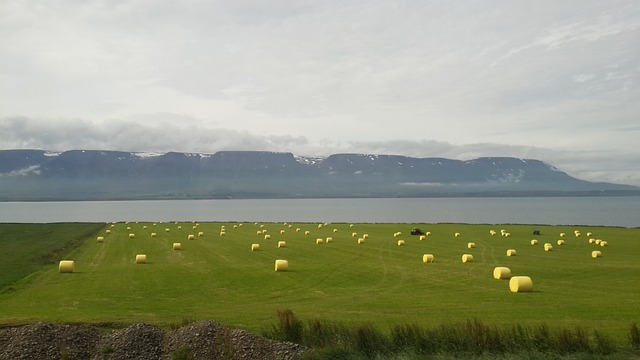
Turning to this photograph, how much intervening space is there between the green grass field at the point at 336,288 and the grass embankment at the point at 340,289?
5 centimetres

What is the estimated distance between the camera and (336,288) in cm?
3189

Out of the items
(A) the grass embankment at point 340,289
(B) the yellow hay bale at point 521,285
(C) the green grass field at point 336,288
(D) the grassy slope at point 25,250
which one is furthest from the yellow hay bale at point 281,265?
(D) the grassy slope at point 25,250

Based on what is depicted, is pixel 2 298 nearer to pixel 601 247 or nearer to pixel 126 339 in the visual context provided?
pixel 126 339

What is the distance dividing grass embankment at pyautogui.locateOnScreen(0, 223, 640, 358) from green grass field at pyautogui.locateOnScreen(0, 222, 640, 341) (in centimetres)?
5

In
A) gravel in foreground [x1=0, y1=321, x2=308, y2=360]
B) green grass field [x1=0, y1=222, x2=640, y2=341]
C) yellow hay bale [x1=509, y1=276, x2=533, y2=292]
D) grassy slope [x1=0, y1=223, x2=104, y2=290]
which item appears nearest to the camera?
gravel in foreground [x1=0, y1=321, x2=308, y2=360]

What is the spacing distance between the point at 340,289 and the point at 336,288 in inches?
16.4

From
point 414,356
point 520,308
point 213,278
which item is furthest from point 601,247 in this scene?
point 414,356

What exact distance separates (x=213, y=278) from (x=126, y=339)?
1752 centimetres

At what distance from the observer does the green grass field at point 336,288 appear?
2370 centimetres

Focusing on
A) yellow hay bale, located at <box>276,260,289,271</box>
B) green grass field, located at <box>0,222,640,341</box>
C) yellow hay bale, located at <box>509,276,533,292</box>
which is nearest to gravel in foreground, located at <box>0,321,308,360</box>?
green grass field, located at <box>0,222,640,341</box>

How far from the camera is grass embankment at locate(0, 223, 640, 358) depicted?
77.2 ft

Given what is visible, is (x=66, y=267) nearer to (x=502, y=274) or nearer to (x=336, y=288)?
(x=336, y=288)

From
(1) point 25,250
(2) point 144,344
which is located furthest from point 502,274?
(1) point 25,250

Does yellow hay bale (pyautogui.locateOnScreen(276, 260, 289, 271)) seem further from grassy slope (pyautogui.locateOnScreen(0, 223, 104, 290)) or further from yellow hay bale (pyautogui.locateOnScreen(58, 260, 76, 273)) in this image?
grassy slope (pyautogui.locateOnScreen(0, 223, 104, 290))
